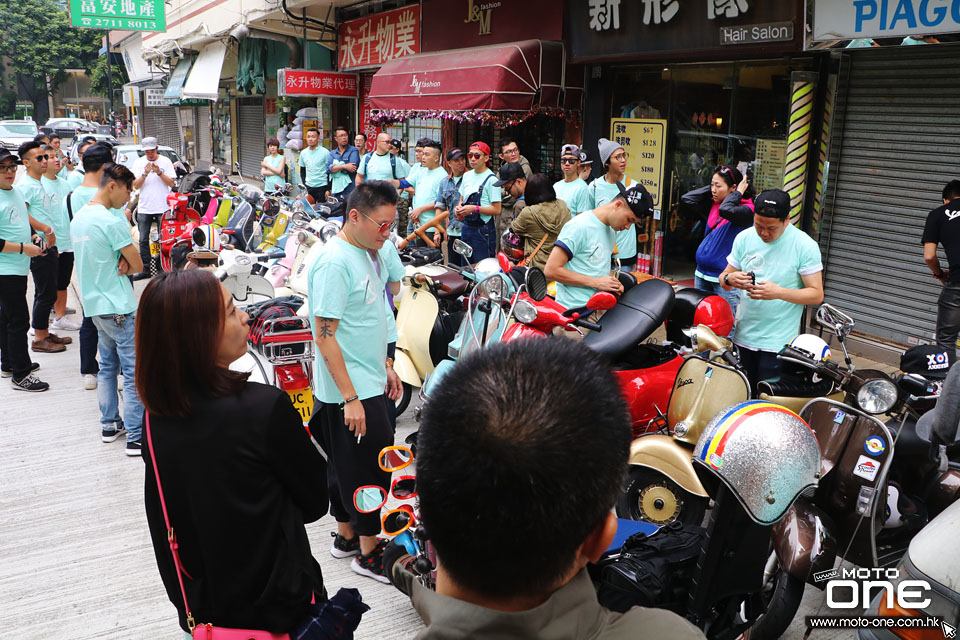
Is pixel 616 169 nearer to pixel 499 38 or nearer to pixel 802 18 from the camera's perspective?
pixel 802 18

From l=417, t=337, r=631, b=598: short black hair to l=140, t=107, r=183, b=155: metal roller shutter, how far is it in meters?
38.0

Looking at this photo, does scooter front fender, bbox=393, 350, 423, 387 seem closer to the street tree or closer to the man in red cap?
the man in red cap

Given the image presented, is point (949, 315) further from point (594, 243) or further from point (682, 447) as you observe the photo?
point (682, 447)

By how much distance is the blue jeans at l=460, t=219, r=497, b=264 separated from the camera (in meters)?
8.70

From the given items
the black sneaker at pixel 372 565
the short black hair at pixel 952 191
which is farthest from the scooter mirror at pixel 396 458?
the short black hair at pixel 952 191

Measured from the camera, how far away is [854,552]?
3348 mm

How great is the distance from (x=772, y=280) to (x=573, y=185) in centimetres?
358

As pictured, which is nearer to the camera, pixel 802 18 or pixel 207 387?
pixel 207 387

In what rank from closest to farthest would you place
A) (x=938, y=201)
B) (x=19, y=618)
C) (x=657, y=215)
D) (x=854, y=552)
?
1. (x=854, y=552)
2. (x=19, y=618)
3. (x=938, y=201)
4. (x=657, y=215)

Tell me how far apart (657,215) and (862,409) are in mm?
6962

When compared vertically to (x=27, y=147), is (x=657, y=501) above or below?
below

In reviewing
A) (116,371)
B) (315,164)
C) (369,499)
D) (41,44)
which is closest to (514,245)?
(116,371)

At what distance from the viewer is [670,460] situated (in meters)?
3.70

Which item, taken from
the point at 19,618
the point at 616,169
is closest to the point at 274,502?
the point at 19,618
